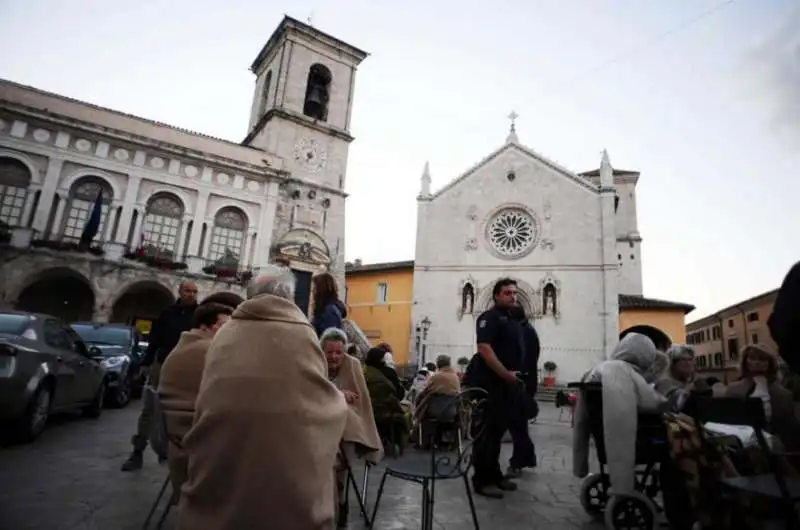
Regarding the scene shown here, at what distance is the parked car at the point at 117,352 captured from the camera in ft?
28.4

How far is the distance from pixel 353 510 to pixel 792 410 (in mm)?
3958

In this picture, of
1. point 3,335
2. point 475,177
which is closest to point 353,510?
point 3,335

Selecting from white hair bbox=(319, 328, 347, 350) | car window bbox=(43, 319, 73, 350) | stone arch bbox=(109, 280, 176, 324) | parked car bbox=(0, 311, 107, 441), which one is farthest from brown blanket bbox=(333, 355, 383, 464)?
stone arch bbox=(109, 280, 176, 324)

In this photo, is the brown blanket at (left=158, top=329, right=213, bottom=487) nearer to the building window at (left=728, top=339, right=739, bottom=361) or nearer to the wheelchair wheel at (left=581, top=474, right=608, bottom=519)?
the wheelchair wheel at (left=581, top=474, right=608, bottom=519)

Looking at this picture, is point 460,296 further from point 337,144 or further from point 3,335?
point 3,335

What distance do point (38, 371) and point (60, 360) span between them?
0.56 m

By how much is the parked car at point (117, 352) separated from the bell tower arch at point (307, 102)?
46.4 ft

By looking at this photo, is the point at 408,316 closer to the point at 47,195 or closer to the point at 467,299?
the point at 467,299

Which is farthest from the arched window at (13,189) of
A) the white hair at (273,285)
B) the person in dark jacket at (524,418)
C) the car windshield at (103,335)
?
the white hair at (273,285)

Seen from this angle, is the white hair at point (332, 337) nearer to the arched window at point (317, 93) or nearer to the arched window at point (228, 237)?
the arched window at point (228, 237)

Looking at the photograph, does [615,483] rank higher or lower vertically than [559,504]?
higher

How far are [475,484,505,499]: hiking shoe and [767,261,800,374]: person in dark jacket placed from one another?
273cm

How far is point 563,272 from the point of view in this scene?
22938 mm

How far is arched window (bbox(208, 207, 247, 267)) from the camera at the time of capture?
782 inches
